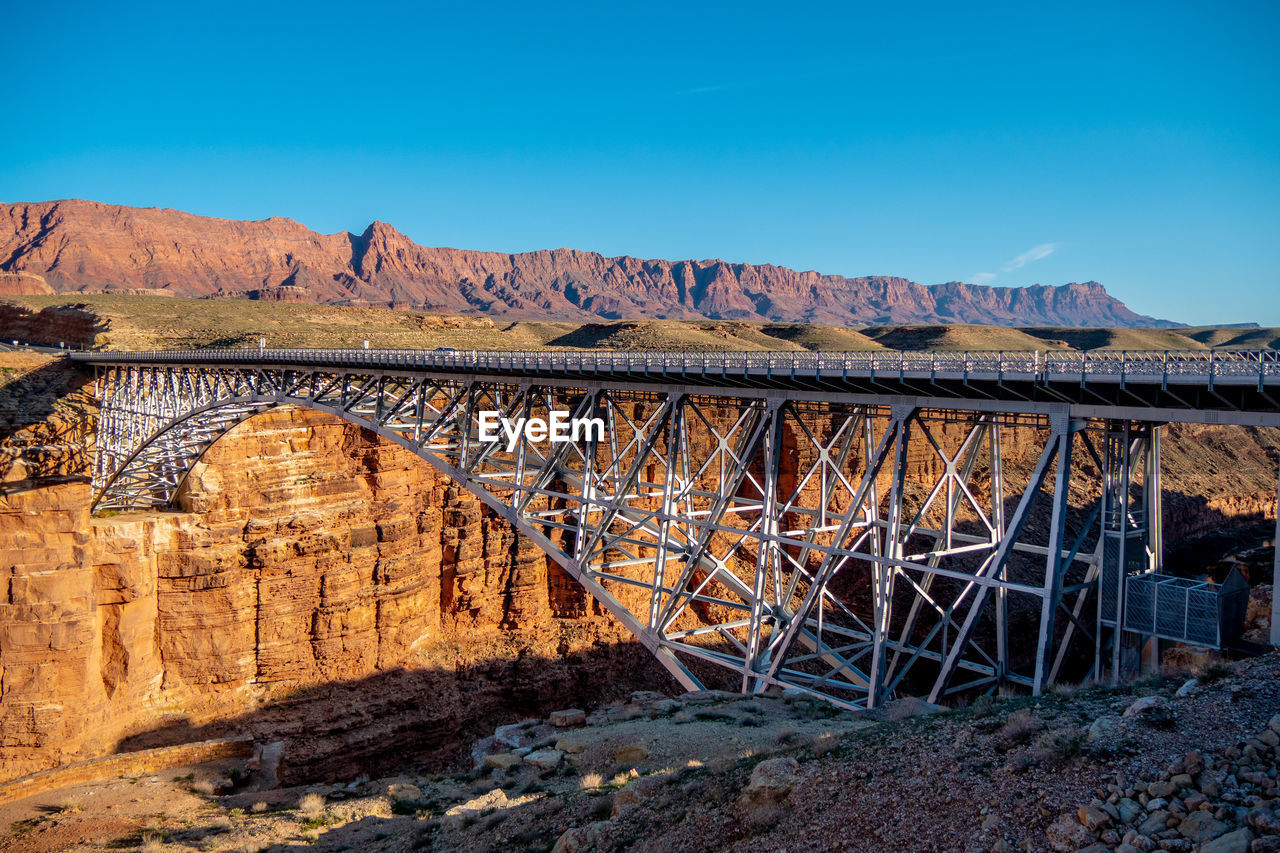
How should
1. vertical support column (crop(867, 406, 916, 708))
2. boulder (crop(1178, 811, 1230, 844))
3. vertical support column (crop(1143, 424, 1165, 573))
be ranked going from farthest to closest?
vertical support column (crop(867, 406, 916, 708)) < vertical support column (crop(1143, 424, 1165, 573)) < boulder (crop(1178, 811, 1230, 844))

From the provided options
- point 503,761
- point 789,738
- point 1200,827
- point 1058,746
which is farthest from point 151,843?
point 1200,827

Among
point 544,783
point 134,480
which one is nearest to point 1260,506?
point 544,783

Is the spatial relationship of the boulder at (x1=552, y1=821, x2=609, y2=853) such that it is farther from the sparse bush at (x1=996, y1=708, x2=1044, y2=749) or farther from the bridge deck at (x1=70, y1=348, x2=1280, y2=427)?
the bridge deck at (x1=70, y1=348, x2=1280, y2=427)

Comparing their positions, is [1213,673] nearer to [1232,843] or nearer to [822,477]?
[1232,843]

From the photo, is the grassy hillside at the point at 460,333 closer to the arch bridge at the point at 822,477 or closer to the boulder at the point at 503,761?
the arch bridge at the point at 822,477

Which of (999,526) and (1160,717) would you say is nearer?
(1160,717)

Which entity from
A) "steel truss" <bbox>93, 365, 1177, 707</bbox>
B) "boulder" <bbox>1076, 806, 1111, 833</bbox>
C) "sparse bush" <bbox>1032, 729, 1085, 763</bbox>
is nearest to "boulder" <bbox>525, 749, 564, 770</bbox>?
"steel truss" <bbox>93, 365, 1177, 707</bbox>

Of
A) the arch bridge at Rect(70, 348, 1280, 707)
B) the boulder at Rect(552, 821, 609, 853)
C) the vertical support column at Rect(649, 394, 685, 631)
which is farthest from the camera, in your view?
the vertical support column at Rect(649, 394, 685, 631)
